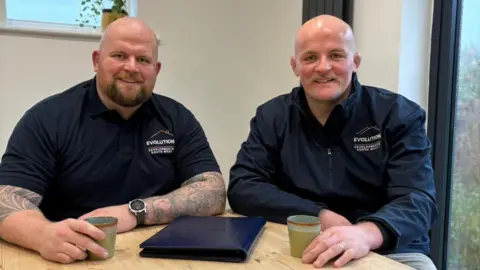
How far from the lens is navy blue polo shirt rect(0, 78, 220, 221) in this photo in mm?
1572

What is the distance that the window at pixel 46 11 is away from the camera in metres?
2.94

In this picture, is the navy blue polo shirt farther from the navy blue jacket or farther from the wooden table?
the wooden table

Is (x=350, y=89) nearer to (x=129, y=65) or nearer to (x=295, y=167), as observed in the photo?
(x=295, y=167)

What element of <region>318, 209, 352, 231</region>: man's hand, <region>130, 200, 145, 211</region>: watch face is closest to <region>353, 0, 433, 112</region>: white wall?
<region>318, 209, 352, 231</region>: man's hand

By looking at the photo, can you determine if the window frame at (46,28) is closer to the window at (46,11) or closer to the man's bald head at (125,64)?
the window at (46,11)

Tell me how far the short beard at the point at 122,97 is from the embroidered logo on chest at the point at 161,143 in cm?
13

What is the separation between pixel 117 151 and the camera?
1671mm

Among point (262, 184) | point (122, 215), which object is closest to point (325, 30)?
point (262, 184)

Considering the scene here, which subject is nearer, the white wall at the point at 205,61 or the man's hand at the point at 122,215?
the man's hand at the point at 122,215

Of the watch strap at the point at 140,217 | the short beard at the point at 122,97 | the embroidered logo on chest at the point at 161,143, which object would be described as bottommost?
the watch strap at the point at 140,217

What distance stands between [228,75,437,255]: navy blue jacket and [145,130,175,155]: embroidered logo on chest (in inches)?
9.9

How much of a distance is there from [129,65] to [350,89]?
0.78m

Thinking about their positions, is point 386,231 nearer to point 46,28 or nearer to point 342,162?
point 342,162

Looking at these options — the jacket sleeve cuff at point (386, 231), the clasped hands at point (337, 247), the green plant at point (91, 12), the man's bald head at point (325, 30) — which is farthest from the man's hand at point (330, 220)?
the green plant at point (91, 12)
